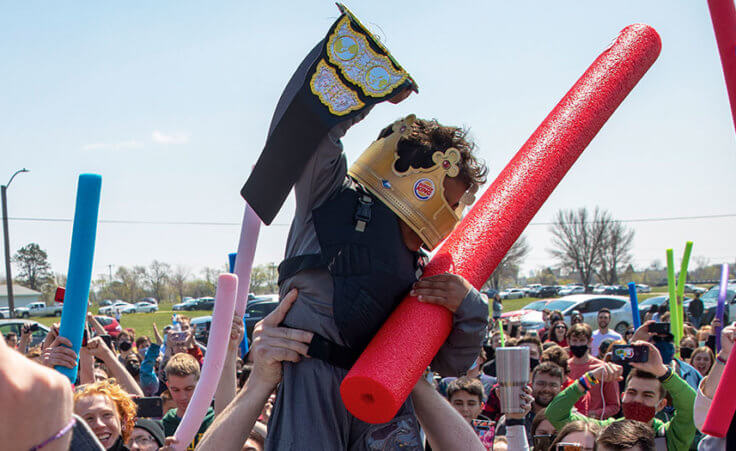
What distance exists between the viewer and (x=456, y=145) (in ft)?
8.34

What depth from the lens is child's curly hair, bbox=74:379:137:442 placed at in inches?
162

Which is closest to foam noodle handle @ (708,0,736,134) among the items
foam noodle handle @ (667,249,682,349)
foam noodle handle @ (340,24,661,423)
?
foam noodle handle @ (340,24,661,423)

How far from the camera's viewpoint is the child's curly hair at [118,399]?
13.5 feet

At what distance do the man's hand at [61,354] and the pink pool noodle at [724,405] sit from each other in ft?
8.43

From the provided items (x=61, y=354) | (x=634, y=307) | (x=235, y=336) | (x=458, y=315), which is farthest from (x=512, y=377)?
(x=634, y=307)

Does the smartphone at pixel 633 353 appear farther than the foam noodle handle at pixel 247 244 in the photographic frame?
Yes

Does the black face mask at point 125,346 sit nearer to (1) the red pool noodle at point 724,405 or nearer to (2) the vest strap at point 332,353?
(2) the vest strap at point 332,353

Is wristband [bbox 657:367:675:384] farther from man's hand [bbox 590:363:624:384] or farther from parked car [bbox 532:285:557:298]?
parked car [bbox 532:285:557:298]

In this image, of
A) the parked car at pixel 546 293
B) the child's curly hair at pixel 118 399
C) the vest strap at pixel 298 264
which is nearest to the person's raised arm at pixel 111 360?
the child's curly hair at pixel 118 399

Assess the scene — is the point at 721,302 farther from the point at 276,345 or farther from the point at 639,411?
the point at 276,345

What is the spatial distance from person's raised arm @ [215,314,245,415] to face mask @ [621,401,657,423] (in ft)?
9.82

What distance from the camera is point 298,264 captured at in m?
2.46

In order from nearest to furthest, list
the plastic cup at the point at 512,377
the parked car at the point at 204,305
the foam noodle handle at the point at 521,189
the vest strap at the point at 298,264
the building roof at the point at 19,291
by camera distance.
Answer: the foam noodle handle at the point at 521,189 → the vest strap at the point at 298,264 → the plastic cup at the point at 512,377 → the parked car at the point at 204,305 → the building roof at the point at 19,291

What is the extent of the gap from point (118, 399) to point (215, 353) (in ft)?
5.33
